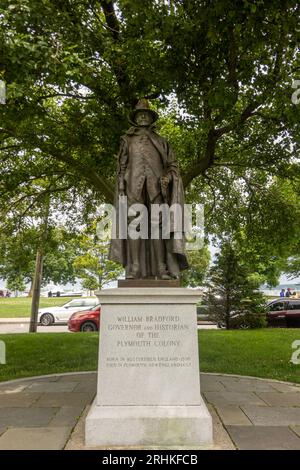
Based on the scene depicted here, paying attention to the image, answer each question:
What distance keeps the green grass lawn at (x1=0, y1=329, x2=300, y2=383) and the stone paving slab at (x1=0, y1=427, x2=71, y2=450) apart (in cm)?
374

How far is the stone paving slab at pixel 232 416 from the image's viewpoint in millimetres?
5406

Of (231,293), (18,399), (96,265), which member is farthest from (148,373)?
(96,265)

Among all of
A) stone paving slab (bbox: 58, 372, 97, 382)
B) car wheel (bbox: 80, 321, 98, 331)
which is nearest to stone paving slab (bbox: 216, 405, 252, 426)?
stone paving slab (bbox: 58, 372, 97, 382)

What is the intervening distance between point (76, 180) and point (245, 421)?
10662 mm

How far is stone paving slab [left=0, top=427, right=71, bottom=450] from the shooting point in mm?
4562

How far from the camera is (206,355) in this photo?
1090 centimetres

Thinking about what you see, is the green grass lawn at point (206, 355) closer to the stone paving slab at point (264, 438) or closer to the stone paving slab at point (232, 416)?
the stone paving slab at point (232, 416)

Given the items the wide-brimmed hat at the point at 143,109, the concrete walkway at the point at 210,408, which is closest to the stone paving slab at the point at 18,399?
the concrete walkway at the point at 210,408

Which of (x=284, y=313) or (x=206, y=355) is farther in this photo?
(x=284, y=313)

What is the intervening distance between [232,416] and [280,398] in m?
1.48

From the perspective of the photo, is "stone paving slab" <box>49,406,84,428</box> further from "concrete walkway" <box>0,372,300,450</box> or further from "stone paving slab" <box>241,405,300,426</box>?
"stone paving slab" <box>241,405,300,426</box>

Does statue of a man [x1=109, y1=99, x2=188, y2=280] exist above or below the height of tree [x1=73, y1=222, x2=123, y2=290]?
below

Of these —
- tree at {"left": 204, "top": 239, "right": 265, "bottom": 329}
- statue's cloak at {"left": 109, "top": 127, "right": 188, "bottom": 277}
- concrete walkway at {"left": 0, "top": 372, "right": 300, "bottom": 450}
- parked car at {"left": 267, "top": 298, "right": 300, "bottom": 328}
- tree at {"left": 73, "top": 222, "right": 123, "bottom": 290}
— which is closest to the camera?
concrete walkway at {"left": 0, "top": 372, "right": 300, "bottom": 450}

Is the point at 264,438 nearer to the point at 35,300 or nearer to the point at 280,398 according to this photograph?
the point at 280,398
